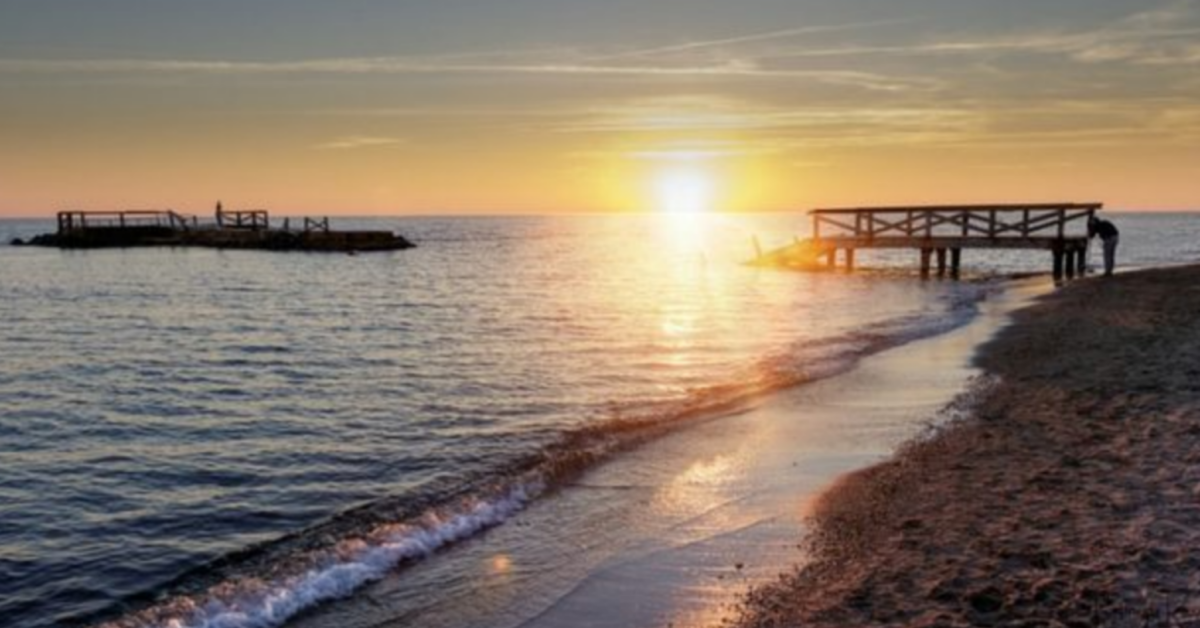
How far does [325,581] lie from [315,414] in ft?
25.7

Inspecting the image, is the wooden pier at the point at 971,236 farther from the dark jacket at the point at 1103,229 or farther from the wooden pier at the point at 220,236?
the wooden pier at the point at 220,236

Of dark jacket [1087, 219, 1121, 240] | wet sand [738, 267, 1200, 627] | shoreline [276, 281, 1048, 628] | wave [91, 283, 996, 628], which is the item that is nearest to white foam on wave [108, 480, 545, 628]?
wave [91, 283, 996, 628]

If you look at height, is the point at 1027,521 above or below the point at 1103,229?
below

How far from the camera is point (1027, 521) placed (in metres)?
8.20

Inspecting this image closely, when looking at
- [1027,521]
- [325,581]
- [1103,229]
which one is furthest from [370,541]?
[1103,229]

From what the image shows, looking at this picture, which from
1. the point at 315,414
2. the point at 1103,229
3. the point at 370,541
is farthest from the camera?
the point at 1103,229

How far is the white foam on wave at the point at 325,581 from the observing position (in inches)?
295

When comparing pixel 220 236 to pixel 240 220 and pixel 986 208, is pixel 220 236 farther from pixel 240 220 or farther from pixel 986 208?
pixel 986 208

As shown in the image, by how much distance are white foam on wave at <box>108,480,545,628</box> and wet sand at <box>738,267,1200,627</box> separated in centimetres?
340

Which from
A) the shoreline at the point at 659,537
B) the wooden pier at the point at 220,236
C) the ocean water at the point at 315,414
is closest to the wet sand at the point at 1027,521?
the shoreline at the point at 659,537

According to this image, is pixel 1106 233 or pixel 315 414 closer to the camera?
pixel 315 414

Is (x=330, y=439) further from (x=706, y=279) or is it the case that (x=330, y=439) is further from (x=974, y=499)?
(x=706, y=279)

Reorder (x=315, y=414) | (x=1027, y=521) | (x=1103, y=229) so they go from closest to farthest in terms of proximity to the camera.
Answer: (x=1027, y=521) < (x=315, y=414) < (x=1103, y=229)

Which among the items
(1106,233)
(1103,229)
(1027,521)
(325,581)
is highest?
(1103,229)
